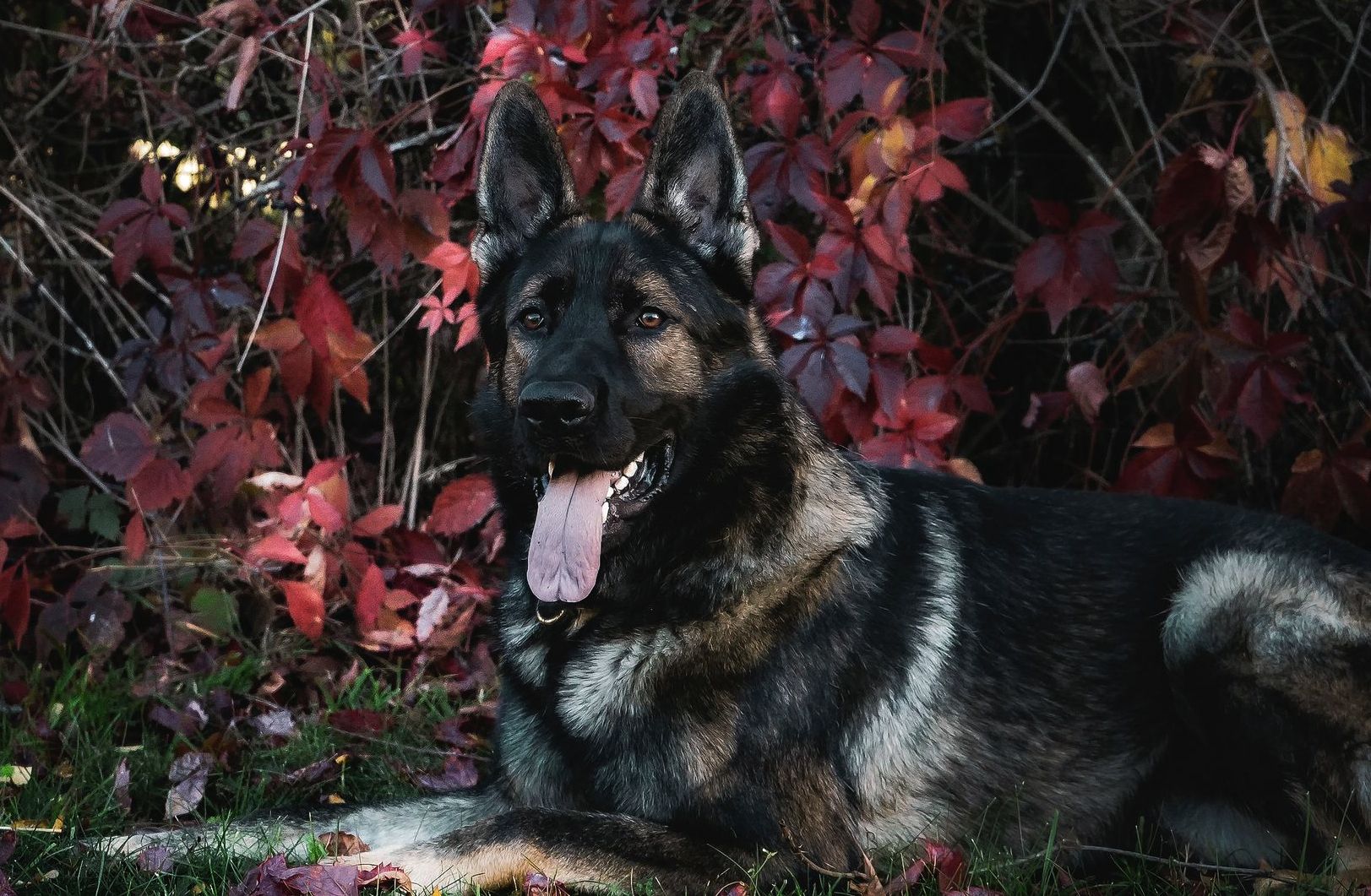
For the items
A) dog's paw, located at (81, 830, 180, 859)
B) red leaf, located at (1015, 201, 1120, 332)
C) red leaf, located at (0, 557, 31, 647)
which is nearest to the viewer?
dog's paw, located at (81, 830, 180, 859)

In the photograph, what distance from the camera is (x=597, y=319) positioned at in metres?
3.20

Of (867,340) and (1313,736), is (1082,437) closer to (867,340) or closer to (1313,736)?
(867,340)

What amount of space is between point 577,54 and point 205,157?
2.18m

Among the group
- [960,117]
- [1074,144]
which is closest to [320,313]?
[960,117]

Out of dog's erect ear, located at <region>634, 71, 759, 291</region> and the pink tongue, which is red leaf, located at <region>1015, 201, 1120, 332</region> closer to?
dog's erect ear, located at <region>634, 71, 759, 291</region>

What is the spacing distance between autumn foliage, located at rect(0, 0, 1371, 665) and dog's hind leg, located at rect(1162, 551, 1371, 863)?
758 mm

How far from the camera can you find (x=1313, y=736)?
300cm

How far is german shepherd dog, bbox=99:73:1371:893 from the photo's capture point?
9.66 feet

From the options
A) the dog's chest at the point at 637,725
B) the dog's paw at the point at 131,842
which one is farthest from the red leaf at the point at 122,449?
the dog's chest at the point at 637,725

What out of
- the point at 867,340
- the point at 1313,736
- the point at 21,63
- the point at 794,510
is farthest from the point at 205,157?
the point at 1313,736

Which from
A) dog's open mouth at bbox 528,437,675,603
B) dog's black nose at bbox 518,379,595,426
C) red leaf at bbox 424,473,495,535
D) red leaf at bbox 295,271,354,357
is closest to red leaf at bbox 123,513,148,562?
red leaf at bbox 295,271,354,357

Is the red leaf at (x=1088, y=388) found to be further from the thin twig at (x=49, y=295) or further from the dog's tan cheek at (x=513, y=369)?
the thin twig at (x=49, y=295)

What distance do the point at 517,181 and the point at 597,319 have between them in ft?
1.80

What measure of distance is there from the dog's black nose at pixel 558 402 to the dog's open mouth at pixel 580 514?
0.60ft
